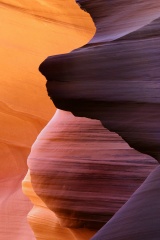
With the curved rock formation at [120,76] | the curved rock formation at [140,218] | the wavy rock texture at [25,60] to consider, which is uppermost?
the curved rock formation at [120,76]

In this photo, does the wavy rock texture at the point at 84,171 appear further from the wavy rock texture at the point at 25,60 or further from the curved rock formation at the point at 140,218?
the wavy rock texture at the point at 25,60

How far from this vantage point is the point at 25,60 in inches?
87.4

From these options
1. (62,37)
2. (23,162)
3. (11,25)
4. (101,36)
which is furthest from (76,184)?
(23,162)

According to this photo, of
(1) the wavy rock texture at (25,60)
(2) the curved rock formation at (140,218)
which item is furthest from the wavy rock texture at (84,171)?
(1) the wavy rock texture at (25,60)

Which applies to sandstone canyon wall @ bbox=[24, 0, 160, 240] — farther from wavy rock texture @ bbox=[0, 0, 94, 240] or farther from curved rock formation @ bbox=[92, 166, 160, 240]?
wavy rock texture @ bbox=[0, 0, 94, 240]

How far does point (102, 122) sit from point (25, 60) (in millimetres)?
975

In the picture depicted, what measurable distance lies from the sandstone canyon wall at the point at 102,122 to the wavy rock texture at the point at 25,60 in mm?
557

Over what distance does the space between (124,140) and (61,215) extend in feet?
1.02

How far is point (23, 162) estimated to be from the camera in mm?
2584

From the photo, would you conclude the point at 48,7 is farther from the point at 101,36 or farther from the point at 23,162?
the point at 23,162

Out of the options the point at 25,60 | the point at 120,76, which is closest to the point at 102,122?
the point at 120,76

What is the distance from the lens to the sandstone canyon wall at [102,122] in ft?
4.11

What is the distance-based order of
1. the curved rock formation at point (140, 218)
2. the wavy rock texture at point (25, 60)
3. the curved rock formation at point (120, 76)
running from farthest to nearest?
the wavy rock texture at point (25, 60), the curved rock formation at point (120, 76), the curved rock formation at point (140, 218)

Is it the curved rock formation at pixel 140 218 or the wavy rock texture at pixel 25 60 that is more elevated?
the curved rock formation at pixel 140 218
